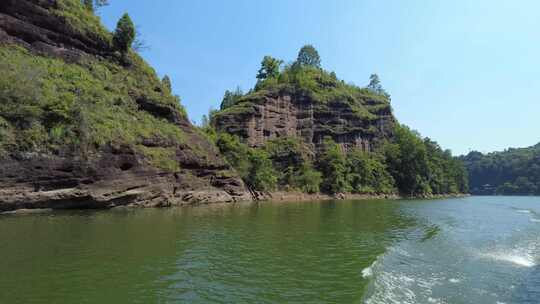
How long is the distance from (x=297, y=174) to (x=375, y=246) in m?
57.1

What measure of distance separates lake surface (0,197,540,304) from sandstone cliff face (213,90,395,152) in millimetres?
56858

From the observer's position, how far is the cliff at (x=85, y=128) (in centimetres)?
2862

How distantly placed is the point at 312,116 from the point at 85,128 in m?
65.9

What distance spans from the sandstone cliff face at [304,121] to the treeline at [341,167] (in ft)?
9.55

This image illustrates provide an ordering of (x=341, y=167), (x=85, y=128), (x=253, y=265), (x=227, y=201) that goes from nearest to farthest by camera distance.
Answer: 1. (x=253, y=265)
2. (x=85, y=128)
3. (x=227, y=201)
4. (x=341, y=167)

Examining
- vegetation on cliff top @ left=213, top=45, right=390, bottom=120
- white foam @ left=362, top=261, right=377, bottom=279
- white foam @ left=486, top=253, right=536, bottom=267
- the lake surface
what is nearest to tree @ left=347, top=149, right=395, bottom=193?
vegetation on cliff top @ left=213, top=45, right=390, bottom=120

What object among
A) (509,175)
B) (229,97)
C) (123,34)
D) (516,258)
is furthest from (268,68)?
(509,175)

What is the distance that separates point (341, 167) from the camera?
268ft

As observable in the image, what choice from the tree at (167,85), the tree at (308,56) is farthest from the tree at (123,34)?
the tree at (308,56)

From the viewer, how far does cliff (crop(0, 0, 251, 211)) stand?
1127 inches

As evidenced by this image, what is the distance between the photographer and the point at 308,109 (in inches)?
3595

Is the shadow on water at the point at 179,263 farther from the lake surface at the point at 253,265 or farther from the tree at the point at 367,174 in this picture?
the tree at the point at 367,174

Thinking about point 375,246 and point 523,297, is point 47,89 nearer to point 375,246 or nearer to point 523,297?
point 375,246

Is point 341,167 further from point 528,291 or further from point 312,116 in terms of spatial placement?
point 528,291
